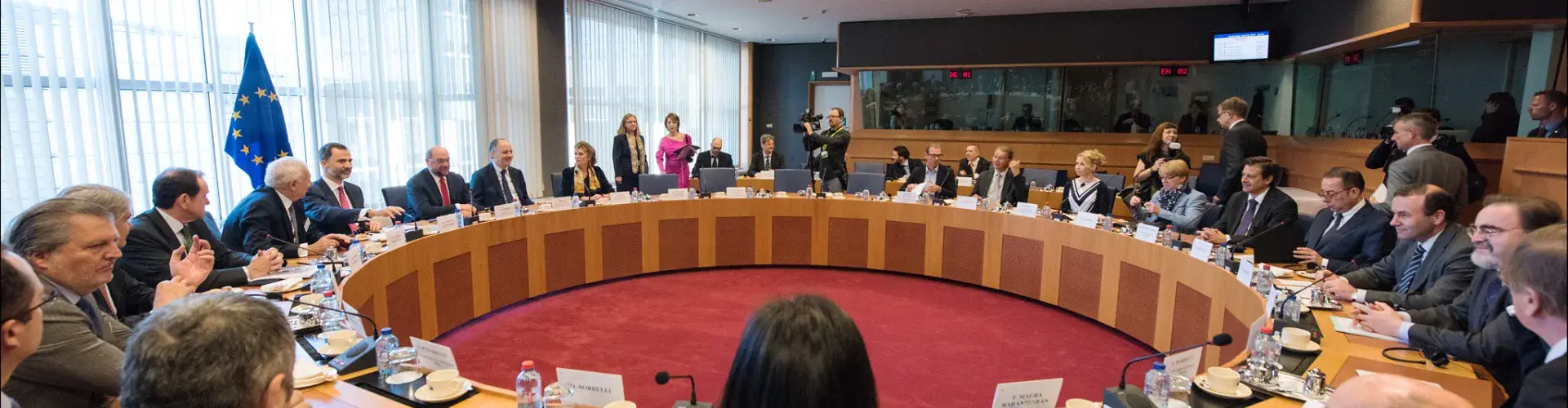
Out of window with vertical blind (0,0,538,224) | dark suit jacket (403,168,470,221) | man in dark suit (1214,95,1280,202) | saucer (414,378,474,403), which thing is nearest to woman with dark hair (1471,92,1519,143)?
man in dark suit (1214,95,1280,202)

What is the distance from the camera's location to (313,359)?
2094mm

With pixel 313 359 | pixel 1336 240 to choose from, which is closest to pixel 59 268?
pixel 313 359

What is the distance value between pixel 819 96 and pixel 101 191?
34.5 feet

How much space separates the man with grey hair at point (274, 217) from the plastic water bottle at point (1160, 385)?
3.38 metres

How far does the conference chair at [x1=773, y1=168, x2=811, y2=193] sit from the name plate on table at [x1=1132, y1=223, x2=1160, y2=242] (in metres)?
2.98

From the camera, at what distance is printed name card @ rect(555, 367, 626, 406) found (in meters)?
1.79

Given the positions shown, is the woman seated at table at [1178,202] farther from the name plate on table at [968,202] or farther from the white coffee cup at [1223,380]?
the white coffee cup at [1223,380]

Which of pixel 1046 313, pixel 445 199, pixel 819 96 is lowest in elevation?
pixel 1046 313

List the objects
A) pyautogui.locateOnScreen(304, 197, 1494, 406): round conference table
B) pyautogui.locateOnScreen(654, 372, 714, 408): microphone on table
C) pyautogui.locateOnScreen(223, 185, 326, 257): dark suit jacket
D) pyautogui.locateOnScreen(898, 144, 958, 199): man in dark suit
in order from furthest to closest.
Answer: pyautogui.locateOnScreen(898, 144, 958, 199): man in dark suit
pyautogui.locateOnScreen(223, 185, 326, 257): dark suit jacket
pyautogui.locateOnScreen(304, 197, 1494, 406): round conference table
pyautogui.locateOnScreen(654, 372, 714, 408): microphone on table

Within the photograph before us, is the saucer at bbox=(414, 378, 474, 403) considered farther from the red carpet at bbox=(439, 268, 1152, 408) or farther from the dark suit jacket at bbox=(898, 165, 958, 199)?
the dark suit jacket at bbox=(898, 165, 958, 199)

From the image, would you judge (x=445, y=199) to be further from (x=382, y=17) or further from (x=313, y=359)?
(x=313, y=359)

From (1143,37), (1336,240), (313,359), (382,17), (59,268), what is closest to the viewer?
(59,268)

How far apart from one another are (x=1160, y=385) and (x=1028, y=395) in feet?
1.16

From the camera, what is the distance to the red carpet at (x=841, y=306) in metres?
3.43
